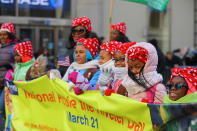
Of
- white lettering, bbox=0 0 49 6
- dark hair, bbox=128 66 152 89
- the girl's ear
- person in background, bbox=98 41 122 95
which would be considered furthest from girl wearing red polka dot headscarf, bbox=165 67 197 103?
white lettering, bbox=0 0 49 6

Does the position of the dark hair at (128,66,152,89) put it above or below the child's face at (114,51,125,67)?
below

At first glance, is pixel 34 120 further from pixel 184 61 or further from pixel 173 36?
pixel 173 36

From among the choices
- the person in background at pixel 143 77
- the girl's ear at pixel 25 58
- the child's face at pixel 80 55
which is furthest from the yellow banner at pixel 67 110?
the girl's ear at pixel 25 58

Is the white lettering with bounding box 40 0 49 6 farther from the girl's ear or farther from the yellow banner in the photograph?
the yellow banner

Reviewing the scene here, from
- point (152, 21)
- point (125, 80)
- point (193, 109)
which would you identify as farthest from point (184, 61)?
point (193, 109)

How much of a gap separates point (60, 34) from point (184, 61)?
4.54m

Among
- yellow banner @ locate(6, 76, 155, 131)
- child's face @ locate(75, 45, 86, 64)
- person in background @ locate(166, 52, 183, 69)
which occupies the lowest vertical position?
person in background @ locate(166, 52, 183, 69)

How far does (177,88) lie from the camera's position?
4.24 m

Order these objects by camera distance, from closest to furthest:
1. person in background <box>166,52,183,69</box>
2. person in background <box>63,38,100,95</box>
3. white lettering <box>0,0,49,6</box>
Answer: person in background <box>63,38,100,95</box>, person in background <box>166,52,183,69</box>, white lettering <box>0,0,49,6</box>

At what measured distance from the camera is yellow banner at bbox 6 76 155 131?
435 centimetres

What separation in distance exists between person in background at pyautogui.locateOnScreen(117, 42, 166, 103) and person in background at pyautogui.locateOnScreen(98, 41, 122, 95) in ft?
1.77

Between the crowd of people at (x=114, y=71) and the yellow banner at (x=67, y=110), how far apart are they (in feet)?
0.45

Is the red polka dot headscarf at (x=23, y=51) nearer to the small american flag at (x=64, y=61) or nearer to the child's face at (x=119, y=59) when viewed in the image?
the small american flag at (x=64, y=61)

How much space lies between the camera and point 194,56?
16.8 meters
